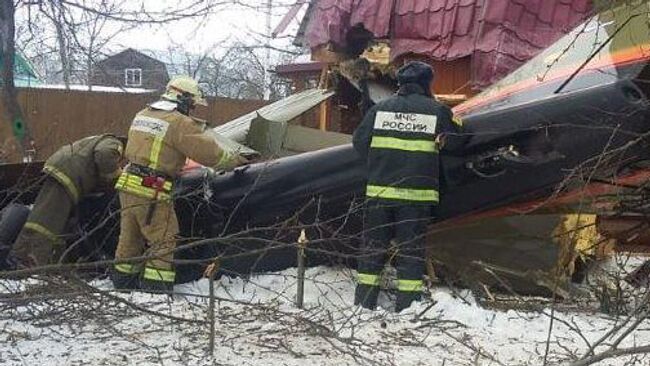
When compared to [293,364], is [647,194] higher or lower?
higher

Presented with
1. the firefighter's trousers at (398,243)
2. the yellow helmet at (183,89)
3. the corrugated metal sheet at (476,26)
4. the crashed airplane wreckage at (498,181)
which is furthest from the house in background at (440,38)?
the firefighter's trousers at (398,243)

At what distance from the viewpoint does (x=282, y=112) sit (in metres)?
9.15

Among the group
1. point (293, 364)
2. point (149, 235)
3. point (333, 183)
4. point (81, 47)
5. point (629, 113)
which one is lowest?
point (293, 364)

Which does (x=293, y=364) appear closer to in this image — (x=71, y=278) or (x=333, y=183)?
(x=71, y=278)

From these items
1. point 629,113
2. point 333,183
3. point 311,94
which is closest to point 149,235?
point 333,183

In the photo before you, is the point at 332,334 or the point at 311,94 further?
the point at 311,94

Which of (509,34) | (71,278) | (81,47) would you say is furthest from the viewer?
(509,34)

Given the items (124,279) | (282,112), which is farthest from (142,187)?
(282,112)

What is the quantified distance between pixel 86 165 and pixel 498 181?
278 centimetres

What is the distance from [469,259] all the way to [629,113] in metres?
1.39

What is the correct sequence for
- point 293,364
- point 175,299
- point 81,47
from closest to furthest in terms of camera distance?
point 293,364 → point 175,299 → point 81,47

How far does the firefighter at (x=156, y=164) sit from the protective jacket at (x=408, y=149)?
1017 mm

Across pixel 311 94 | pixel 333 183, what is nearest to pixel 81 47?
pixel 311 94

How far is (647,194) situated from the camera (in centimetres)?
437
